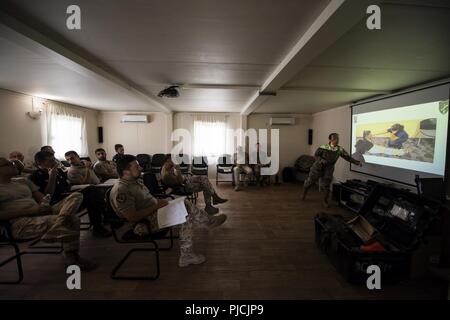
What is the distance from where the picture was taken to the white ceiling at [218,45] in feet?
5.36

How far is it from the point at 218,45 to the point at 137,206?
1841 millimetres

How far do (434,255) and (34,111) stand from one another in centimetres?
730

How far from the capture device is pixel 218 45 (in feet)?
7.30

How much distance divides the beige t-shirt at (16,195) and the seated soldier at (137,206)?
864mm

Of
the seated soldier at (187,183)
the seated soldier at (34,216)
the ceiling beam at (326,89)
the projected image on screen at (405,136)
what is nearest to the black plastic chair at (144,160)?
the seated soldier at (187,183)

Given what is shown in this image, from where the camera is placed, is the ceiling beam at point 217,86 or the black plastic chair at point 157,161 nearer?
the ceiling beam at point 217,86

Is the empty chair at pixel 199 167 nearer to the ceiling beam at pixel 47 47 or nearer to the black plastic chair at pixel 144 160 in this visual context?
the black plastic chair at pixel 144 160

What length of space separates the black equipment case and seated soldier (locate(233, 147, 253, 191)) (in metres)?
3.49

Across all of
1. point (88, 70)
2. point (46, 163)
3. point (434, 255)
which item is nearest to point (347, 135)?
point (434, 255)

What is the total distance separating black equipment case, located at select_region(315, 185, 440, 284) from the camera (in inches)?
75.4

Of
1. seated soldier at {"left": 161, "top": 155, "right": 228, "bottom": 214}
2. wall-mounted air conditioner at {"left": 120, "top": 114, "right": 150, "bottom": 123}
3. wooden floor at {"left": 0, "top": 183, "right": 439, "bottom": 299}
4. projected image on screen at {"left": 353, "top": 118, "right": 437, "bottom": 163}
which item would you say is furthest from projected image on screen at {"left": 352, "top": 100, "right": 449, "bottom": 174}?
wall-mounted air conditioner at {"left": 120, "top": 114, "right": 150, "bottom": 123}

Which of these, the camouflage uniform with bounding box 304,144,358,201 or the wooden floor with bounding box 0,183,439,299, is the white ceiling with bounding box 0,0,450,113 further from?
the wooden floor with bounding box 0,183,439,299

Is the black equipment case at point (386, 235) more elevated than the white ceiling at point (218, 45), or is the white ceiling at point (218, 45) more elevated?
the white ceiling at point (218, 45)
